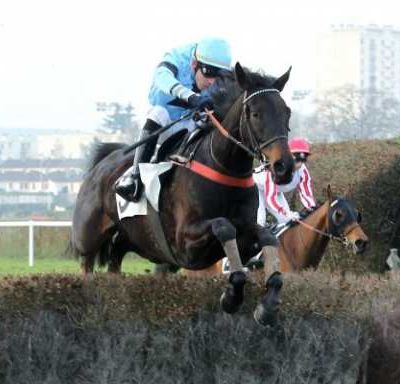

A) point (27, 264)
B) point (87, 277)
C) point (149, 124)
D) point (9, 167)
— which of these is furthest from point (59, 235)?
point (9, 167)

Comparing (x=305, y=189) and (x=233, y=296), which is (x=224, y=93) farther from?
(x=305, y=189)

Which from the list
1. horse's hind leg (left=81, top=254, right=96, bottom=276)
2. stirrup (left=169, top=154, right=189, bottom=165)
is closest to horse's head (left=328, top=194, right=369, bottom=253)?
horse's hind leg (left=81, top=254, right=96, bottom=276)

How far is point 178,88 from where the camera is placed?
669cm

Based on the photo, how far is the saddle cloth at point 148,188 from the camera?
6.59m

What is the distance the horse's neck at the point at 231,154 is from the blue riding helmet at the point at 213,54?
0.59 m

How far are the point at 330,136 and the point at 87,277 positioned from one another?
4688 cm

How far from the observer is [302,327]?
5.59 m

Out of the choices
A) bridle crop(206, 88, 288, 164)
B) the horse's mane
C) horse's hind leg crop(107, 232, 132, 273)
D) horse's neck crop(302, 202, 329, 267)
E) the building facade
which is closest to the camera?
bridle crop(206, 88, 288, 164)

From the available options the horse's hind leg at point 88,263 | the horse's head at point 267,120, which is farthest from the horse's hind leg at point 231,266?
the horse's hind leg at point 88,263

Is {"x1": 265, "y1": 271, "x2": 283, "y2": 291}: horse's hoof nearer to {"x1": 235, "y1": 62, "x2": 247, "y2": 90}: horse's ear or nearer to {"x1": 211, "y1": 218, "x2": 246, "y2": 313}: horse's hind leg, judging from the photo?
{"x1": 211, "y1": 218, "x2": 246, "y2": 313}: horse's hind leg

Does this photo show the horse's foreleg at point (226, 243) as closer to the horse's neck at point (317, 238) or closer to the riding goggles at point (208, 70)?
the riding goggles at point (208, 70)

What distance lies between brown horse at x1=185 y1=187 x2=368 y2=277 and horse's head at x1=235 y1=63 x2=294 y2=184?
7.80 feet

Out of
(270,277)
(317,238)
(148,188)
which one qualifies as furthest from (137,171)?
(317,238)

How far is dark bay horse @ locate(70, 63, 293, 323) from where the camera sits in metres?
5.63
